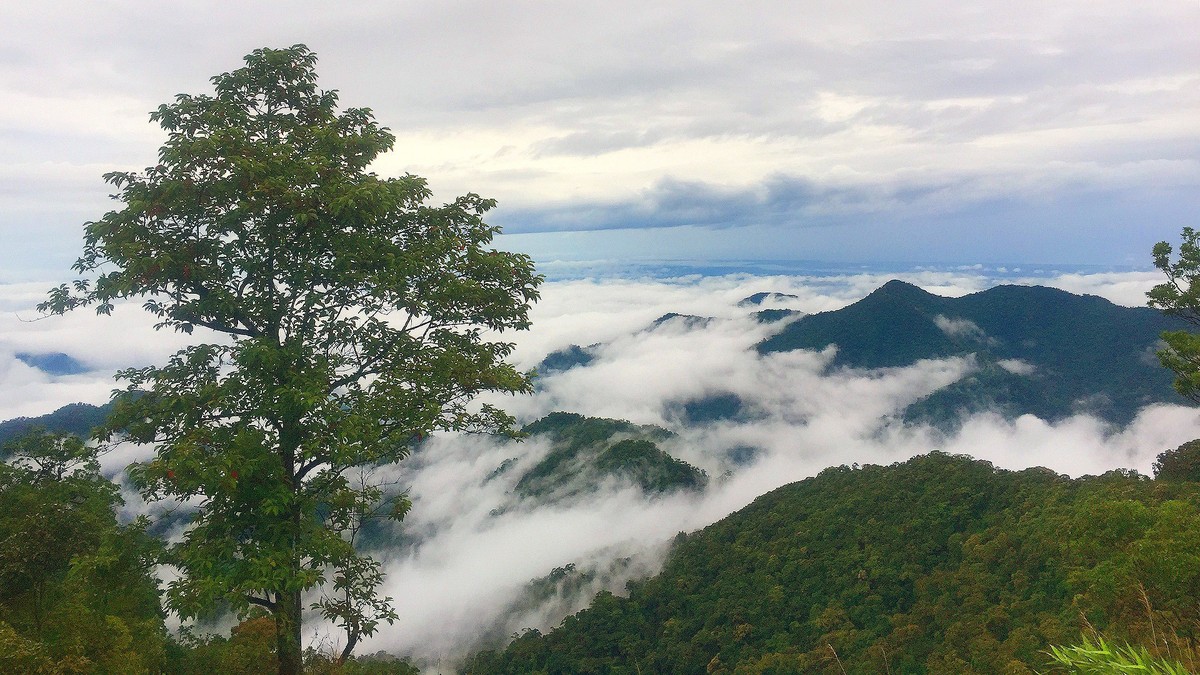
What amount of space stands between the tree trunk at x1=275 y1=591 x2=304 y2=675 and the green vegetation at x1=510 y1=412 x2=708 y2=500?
381 feet

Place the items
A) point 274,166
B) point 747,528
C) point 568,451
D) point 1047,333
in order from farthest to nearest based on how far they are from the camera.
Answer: point 1047,333 < point 568,451 < point 747,528 < point 274,166

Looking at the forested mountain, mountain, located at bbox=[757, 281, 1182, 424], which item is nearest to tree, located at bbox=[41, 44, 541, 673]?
the forested mountain

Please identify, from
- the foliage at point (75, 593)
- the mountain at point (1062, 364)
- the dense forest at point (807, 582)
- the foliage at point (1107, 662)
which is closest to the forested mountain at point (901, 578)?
the dense forest at point (807, 582)

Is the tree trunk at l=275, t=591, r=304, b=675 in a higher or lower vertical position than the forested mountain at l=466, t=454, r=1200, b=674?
higher

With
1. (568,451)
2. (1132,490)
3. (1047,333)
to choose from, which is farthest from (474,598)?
(1047,333)

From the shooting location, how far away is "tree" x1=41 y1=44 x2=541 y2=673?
20.4 feet

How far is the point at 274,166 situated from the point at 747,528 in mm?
73103

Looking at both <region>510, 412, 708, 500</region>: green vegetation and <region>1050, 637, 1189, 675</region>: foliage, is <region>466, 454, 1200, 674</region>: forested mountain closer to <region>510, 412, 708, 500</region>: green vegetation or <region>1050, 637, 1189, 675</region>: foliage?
<region>1050, 637, 1189, 675</region>: foliage

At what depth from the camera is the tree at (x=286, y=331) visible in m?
6.23

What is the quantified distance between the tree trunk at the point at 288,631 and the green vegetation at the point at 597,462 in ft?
381

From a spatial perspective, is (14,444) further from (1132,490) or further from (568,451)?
(568,451)

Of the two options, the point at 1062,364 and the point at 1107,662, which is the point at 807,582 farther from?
the point at 1062,364

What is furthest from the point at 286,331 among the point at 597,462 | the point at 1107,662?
the point at 597,462

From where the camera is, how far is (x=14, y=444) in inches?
633
